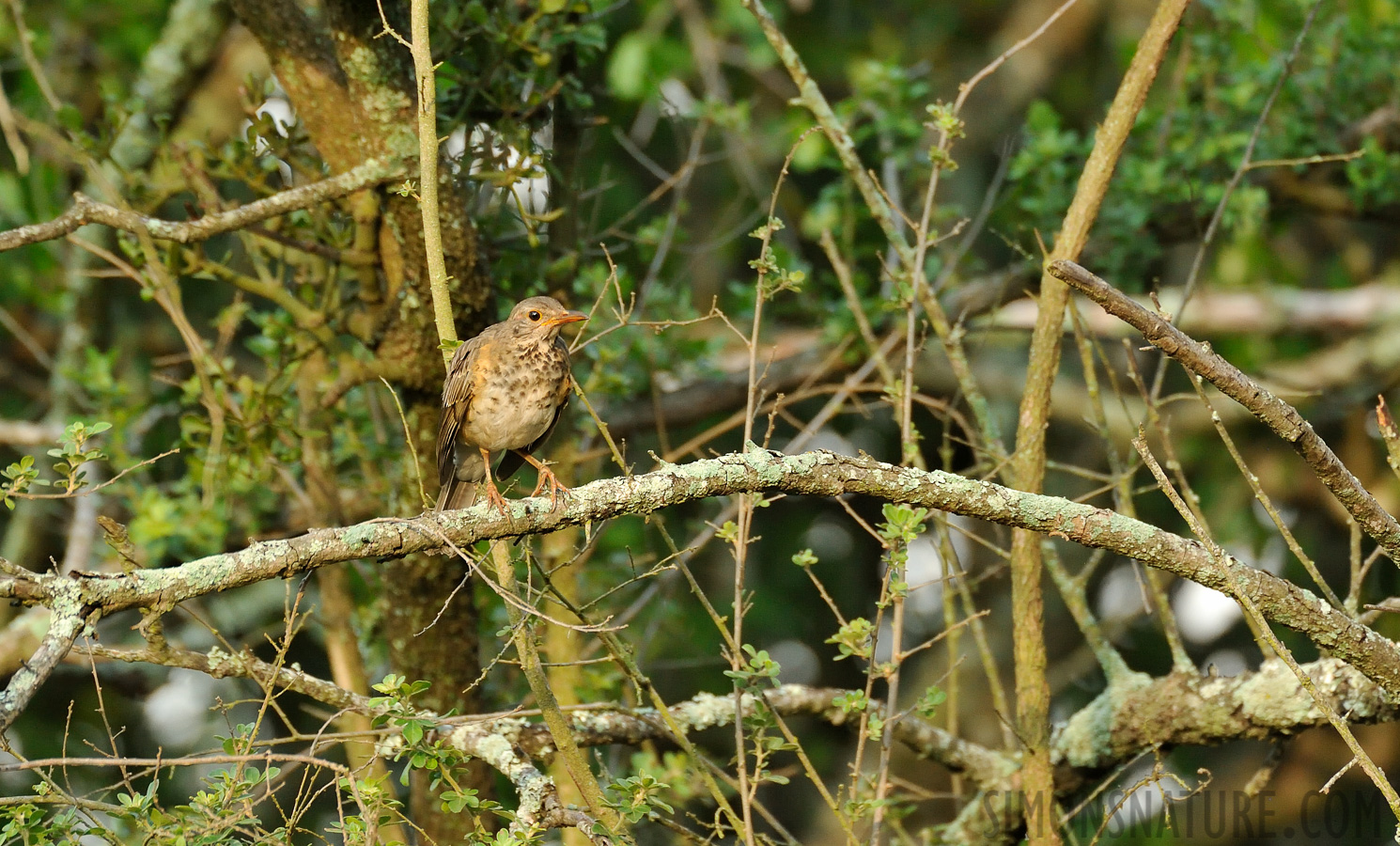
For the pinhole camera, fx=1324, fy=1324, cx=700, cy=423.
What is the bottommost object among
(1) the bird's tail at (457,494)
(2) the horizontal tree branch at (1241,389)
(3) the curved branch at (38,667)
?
(3) the curved branch at (38,667)

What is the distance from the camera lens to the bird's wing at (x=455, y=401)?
4.25 metres

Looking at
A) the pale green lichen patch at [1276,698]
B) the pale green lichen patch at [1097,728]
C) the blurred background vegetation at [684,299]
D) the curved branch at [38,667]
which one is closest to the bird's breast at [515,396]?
the blurred background vegetation at [684,299]

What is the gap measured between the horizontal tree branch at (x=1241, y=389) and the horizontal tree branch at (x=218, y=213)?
2218mm

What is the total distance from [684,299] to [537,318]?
1.50 metres

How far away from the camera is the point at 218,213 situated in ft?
12.7

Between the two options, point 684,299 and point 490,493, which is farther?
point 684,299

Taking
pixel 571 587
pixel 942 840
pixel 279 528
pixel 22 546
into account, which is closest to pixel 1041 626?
pixel 942 840

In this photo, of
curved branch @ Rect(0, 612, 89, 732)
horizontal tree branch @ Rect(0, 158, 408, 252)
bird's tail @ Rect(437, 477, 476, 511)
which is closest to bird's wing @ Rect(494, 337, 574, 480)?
bird's tail @ Rect(437, 477, 476, 511)

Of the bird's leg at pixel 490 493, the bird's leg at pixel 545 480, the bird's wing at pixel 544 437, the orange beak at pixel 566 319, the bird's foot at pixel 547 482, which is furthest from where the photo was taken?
the bird's wing at pixel 544 437

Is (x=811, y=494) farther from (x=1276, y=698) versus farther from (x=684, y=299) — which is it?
(x=684, y=299)

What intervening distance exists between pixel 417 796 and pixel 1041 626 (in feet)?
7.57

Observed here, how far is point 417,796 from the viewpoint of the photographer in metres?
4.80

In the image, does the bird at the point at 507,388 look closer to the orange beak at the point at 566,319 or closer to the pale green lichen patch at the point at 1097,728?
the orange beak at the point at 566,319

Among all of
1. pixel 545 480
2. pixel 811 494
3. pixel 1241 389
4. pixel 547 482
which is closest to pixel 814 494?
pixel 811 494
